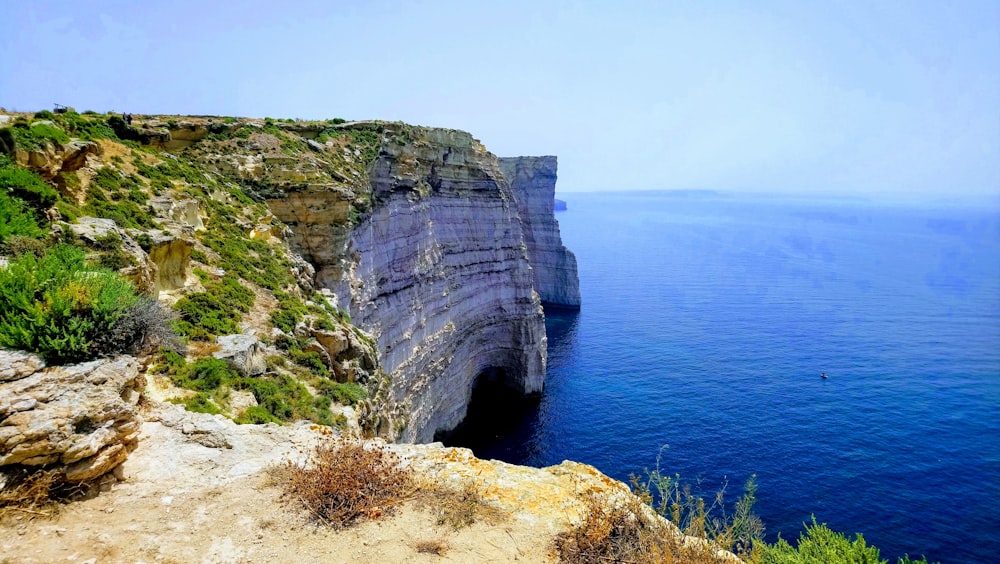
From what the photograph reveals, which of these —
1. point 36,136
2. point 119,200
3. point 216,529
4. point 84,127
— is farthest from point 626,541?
point 84,127

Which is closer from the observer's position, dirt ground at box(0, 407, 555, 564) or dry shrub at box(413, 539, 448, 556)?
dirt ground at box(0, 407, 555, 564)

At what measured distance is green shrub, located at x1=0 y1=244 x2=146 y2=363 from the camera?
7.91 m

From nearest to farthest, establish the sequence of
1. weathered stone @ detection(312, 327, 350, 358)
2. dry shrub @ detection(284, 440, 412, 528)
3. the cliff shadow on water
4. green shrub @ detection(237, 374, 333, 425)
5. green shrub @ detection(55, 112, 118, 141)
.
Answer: dry shrub @ detection(284, 440, 412, 528), green shrub @ detection(237, 374, 333, 425), weathered stone @ detection(312, 327, 350, 358), green shrub @ detection(55, 112, 118, 141), the cliff shadow on water

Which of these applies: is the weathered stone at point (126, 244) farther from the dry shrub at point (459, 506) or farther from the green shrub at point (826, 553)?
the green shrub at point (826, 553)

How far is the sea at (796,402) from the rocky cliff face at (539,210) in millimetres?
8854

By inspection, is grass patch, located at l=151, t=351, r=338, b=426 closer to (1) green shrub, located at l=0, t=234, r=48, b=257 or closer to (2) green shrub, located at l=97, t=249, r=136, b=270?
(2) green shrub, located at l=97, t=249, r=136, b=270

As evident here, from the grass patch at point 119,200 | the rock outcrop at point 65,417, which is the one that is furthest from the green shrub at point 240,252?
the rock outcrop at point 65,417

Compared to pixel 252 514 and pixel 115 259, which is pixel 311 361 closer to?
pixel 115 259

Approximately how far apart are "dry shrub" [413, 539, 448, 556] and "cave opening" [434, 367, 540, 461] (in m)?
26.5

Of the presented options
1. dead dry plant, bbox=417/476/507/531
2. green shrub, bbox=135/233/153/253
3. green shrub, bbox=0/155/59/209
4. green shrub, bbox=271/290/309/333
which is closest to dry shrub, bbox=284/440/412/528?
dead dry plant, bbox=417/476/507/531

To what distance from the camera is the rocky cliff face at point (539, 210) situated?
265 feet

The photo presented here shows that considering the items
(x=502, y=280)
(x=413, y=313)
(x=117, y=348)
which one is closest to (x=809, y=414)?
(x=502, y=280)

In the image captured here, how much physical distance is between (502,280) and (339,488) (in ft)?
116

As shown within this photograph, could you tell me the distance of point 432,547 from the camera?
22.8ft
